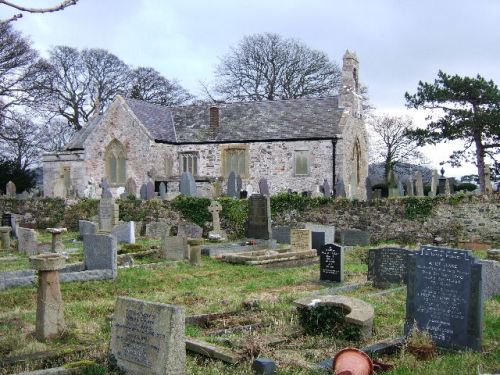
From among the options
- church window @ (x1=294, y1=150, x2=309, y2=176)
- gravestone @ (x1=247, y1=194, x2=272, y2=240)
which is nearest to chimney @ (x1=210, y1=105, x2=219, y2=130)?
church window @ (x1=294, y1=150, x2=309, y2=176)

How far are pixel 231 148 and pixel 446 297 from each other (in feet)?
77.3

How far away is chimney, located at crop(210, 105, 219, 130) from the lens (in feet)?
104

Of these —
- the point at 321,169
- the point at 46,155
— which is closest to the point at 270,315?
the point at 321,169

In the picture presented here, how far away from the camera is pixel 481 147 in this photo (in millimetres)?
29078

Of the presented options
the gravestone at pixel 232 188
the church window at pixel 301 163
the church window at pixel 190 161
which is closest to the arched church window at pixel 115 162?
the church window at pixel 190 161

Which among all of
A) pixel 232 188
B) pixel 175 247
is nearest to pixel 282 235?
pixel 232 188

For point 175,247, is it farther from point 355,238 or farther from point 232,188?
point 232,188

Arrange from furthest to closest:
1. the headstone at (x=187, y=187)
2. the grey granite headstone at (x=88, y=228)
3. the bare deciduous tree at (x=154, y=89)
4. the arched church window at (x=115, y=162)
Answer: the bare deciduous tree at (x=154, y=89) < the arched church window at (x=115, y=162) < the headstone at (x=187, y=187) < the grey granite headstone at (x=88, y=228)

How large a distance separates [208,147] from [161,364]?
25.7 metres

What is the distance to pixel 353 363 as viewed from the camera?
19.2ft

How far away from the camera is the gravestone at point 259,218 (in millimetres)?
19484

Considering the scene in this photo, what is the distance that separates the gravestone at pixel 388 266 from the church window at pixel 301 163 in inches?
670

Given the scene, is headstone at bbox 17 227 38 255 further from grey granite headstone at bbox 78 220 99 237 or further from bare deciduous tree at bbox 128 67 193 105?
bare deciduous tree at bbox 128 67 193 105

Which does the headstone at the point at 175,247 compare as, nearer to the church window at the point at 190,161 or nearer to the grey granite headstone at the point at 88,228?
the grey granite headstone at the point at 88,228
